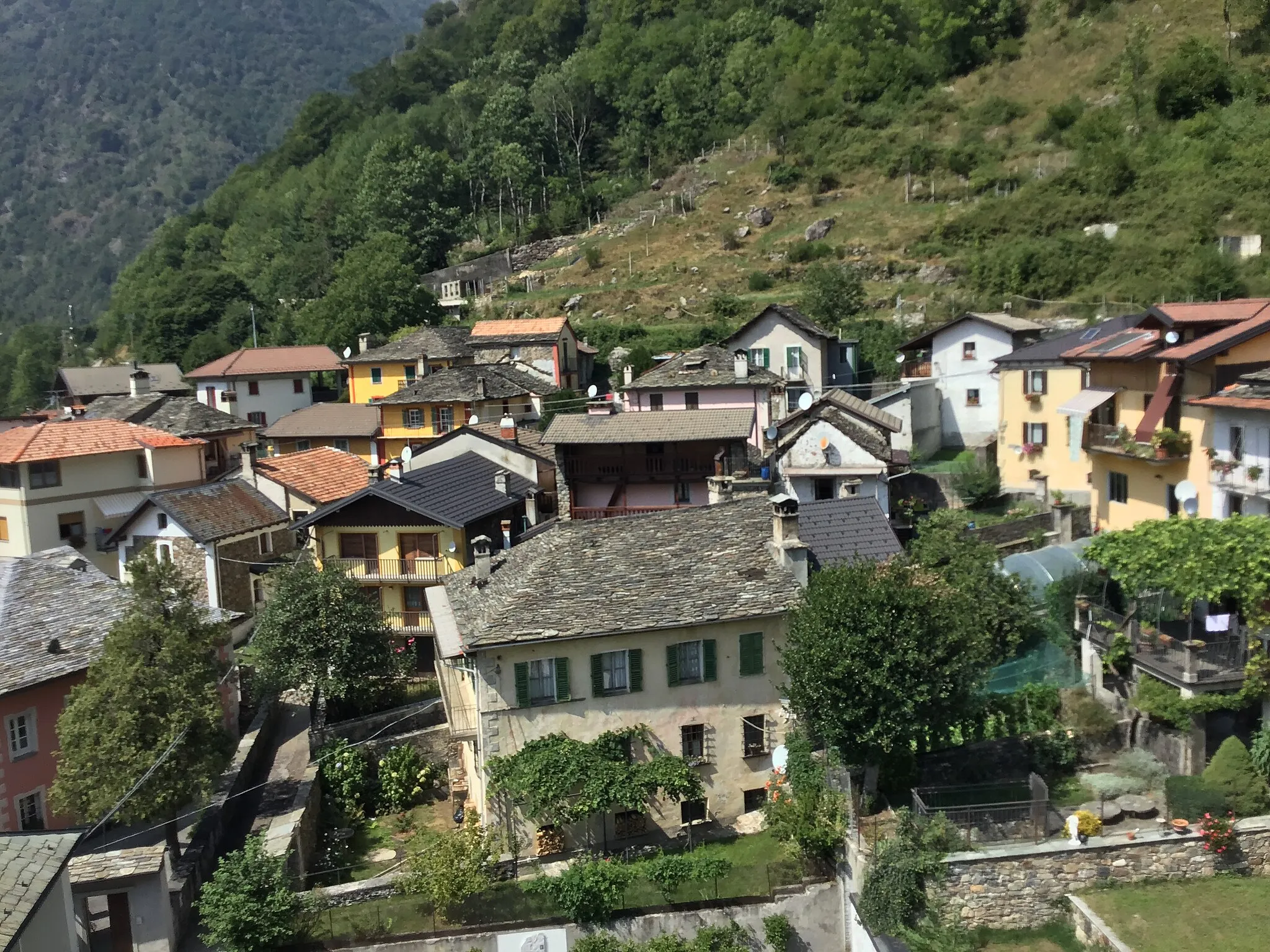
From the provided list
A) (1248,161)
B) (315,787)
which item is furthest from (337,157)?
(315,787)

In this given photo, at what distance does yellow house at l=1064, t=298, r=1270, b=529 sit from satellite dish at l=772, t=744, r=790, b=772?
12958mm

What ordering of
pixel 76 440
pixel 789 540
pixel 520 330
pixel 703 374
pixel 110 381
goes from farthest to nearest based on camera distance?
pixel 110 381
pixel 520 330
pixel 703 374
pixel 76 440
pixel 789 540

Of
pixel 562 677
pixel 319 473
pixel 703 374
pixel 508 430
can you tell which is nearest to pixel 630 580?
pixel 562 677

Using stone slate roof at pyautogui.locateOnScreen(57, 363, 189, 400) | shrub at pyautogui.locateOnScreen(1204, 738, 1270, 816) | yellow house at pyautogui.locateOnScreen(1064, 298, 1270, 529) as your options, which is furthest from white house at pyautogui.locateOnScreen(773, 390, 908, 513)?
stone slate roof at pyautogui.locateOnScreen(57, 363, 189, 400)

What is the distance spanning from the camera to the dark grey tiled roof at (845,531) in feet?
84.5

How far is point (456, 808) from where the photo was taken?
2555cm

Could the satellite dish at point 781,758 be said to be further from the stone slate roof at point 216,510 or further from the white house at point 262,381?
the white house at point 262,381

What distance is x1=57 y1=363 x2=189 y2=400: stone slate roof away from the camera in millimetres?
73625

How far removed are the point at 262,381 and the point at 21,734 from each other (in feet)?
150

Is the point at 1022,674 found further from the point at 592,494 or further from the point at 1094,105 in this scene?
the point at 1094,105

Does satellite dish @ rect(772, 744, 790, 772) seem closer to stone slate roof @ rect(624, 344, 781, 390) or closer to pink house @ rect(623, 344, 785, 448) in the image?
pink house @ rect(623, 344, 785, 448)

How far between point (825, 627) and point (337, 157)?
386ft

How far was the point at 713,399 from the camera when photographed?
147ft

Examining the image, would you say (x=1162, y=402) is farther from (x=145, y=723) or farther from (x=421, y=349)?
(x=421, y=349)
